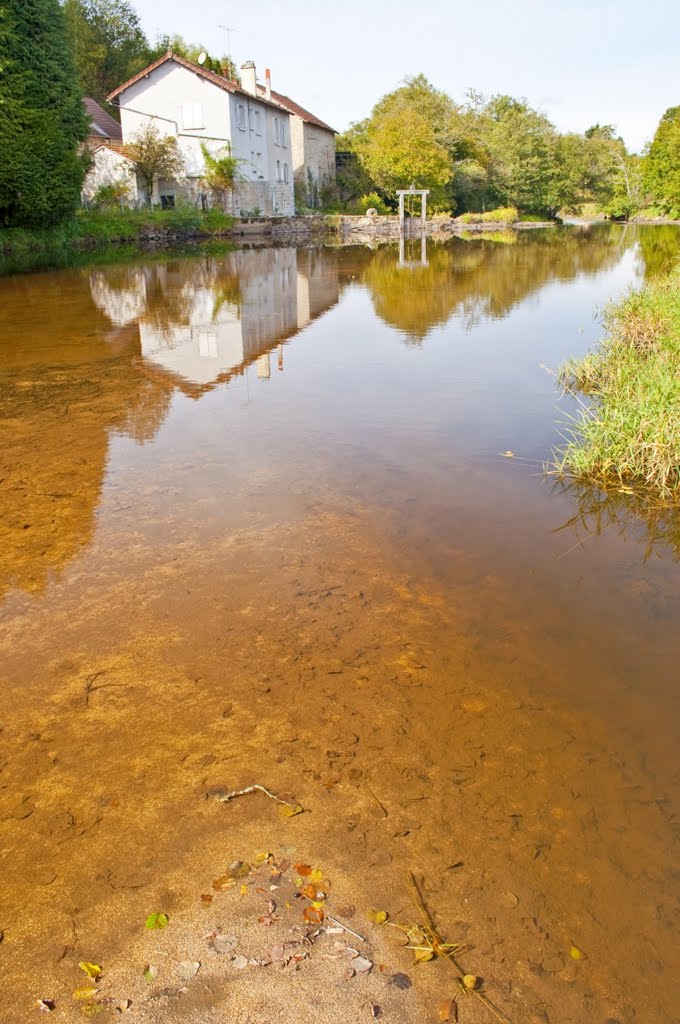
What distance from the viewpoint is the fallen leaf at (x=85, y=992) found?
7.19ft

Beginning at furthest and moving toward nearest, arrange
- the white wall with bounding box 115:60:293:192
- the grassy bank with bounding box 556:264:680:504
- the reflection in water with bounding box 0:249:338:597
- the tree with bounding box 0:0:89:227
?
the white wall with bounding box 115:60:293:192
the tree with bounding box 0:0:89:227
the grassy bank with bounding box 556:264:680:504
the reflection in water with bounding box 0:249:338:597

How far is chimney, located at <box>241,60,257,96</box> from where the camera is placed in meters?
40.1

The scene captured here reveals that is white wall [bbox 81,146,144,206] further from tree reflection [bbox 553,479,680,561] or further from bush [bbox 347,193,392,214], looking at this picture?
tree reflection [bbox 553,479,680,561]

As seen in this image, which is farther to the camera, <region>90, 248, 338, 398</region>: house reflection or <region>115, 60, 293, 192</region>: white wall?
<region>115, 60, 293, 192</region>: white wall

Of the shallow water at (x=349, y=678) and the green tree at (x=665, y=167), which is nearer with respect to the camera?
the shallow water at (x=349, y=678)

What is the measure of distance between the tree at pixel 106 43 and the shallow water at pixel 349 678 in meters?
56.0

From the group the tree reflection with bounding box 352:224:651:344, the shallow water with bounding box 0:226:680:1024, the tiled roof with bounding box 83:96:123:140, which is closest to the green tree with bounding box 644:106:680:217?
the tree reflection with bounding box 352:224:651:344

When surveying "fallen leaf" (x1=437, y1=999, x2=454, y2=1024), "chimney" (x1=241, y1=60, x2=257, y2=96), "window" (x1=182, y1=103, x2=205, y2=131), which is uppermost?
"chimney" (x1=241, y1=60, x2=257, y2=96)

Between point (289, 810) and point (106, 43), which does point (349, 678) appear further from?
point (106, 43)

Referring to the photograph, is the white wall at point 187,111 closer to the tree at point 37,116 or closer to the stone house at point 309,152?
the stone house at point 309,152

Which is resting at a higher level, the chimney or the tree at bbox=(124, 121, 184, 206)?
the chimney

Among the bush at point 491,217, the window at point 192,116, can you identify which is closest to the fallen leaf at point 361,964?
the window at point 192,116

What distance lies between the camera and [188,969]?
226 cm

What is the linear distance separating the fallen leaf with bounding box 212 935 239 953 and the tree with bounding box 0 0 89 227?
77.6 ft
